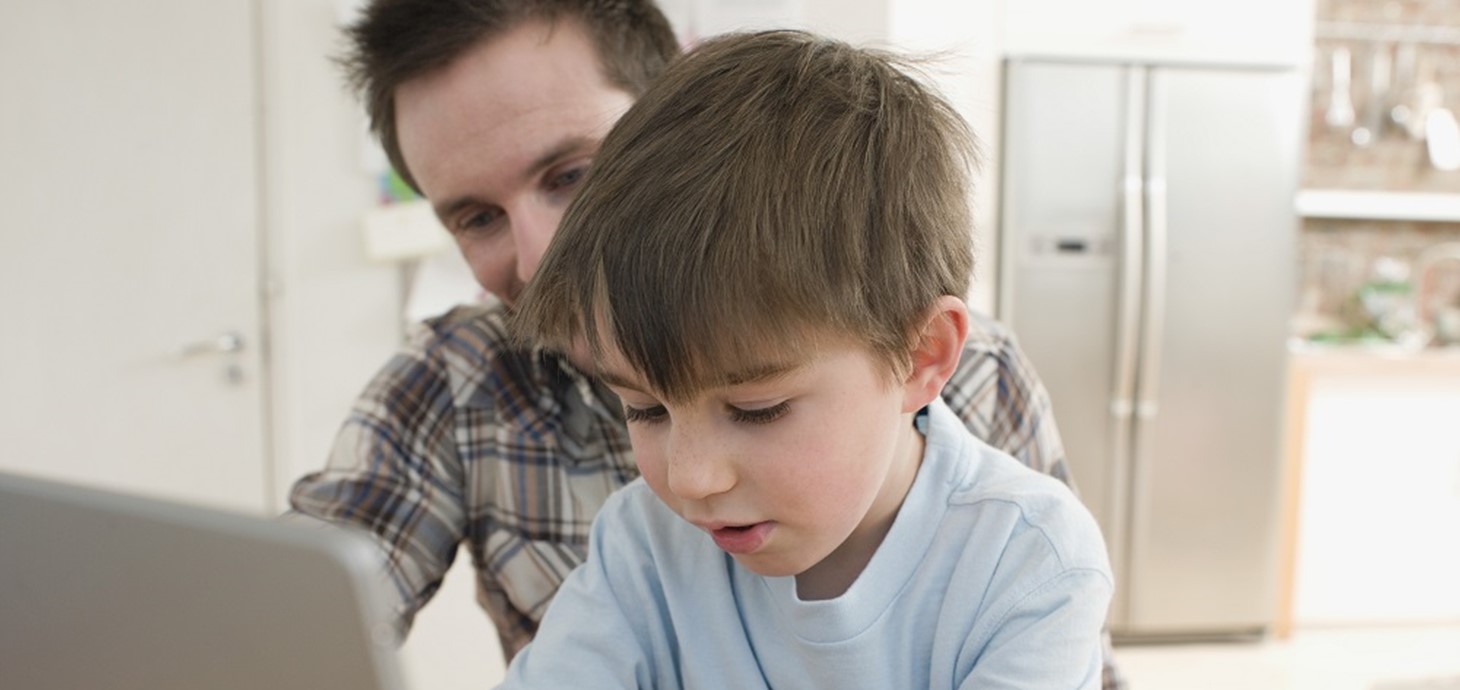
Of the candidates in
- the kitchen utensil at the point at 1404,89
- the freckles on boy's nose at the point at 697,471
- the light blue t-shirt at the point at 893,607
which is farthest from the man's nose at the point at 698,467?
the kitchen utensil at the point at 1404,89

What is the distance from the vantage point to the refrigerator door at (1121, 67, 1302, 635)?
3.61 metres

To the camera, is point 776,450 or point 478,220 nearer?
point 776,450

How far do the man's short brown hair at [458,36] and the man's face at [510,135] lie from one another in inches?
0.4

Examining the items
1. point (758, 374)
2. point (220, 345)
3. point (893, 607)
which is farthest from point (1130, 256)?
point (758, 374)

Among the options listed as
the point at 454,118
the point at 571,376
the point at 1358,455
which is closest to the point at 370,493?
the point at 571,376

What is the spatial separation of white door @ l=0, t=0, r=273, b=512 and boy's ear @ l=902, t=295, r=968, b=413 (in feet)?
8.54

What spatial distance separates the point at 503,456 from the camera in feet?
3.73

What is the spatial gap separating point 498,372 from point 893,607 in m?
0.49

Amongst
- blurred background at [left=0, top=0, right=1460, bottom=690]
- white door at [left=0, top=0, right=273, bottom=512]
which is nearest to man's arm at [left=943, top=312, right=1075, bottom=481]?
blurred background at [left=0, top=0, right=1460, bottom=690]

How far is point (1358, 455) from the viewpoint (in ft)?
12.5

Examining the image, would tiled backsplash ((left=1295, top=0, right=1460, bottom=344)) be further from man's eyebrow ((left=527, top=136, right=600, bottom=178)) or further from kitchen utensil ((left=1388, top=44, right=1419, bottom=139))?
man's eyebrow ((left=527, top=136, right=600, bottom=178))

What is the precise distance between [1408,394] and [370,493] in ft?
11.5

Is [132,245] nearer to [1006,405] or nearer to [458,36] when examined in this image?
[458,36]

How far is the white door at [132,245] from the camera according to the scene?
3055mm
